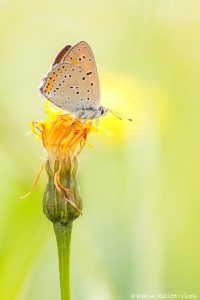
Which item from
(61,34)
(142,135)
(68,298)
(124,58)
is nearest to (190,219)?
(142,135)

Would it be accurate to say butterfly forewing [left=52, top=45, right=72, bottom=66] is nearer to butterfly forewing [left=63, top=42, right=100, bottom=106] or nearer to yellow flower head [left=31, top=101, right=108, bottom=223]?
butterfly forewing [left=63, top=42, right=100, bottom=106]

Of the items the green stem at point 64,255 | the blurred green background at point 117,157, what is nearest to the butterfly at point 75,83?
the blurred green background at point 117,157

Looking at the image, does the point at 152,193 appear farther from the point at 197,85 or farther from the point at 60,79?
the point at 197,85

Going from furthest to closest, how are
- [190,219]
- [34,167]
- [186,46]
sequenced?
[186,46], [190,219], [34,167]

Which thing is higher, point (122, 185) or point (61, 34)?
point (61, 34)

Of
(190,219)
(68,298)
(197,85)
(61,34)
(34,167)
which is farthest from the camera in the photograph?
(61,34)

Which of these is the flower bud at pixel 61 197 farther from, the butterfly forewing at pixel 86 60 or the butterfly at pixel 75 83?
the butterfly forewing at pixel 86 60

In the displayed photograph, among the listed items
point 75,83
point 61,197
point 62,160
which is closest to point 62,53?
point 75,83

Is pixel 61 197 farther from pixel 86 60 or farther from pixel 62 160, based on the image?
pixel 86 60
